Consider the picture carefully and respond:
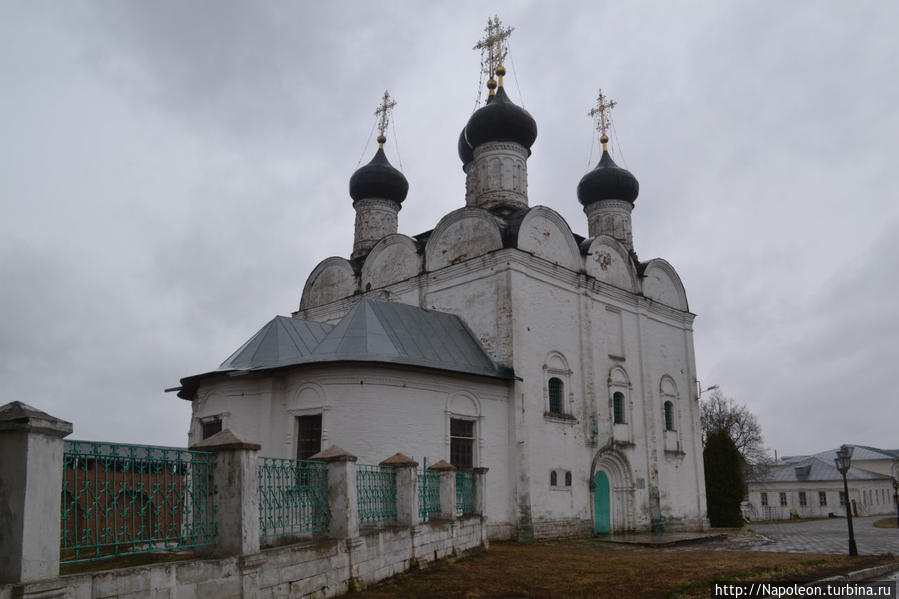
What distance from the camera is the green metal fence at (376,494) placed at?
7.94 metres

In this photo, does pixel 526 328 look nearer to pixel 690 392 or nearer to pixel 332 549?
pixel 690 392

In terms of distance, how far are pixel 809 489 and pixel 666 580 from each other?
35.6 meters

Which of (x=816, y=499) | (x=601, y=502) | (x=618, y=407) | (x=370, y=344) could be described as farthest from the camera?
(x=816, y=499)

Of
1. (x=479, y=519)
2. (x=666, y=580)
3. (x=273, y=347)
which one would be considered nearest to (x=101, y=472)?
(x=666, y=580)

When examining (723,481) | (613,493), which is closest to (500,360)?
(613,493)

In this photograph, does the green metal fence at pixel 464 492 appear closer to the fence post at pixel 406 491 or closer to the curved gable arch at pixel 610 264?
the fence post at pixel 406 491

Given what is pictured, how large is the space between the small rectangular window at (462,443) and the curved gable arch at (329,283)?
5.80 m

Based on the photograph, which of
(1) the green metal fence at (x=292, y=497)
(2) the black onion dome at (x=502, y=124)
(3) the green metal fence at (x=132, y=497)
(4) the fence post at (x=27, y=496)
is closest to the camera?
(4) the fence post at (x=27, y=496)

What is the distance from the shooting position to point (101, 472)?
15.3 feet


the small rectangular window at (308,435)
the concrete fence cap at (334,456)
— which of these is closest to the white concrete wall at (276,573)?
the concrete fence cap at (334,456)

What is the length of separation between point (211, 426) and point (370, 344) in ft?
10.5

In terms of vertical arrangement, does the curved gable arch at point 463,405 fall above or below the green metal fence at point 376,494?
above

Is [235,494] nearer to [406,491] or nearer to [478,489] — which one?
[406,491]

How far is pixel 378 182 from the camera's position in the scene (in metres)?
20.2
